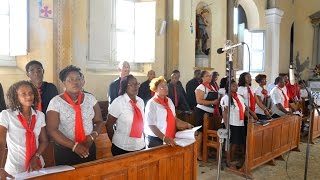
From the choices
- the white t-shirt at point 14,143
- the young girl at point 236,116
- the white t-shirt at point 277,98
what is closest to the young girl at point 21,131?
the white t-shirt at point 14,143

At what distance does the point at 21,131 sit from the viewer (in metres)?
2.16

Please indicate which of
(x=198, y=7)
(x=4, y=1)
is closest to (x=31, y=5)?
(x=4, y=1)

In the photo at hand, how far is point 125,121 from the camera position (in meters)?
2.88

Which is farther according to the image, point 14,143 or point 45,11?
point 45,11

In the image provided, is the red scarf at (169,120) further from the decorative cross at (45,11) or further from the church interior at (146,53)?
the decorative cross at (45,11)

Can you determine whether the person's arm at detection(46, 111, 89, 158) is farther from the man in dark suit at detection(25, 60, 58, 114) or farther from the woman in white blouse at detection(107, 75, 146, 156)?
the man in dark suit at detection(25, 60, 58, 114)

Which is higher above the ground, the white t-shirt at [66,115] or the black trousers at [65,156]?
the white t-shirt at [66,115]

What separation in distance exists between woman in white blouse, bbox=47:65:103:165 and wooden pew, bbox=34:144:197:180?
0.79 ft

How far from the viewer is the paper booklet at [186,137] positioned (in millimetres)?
2906

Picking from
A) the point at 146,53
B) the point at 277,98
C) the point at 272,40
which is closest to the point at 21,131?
the point at 146,53

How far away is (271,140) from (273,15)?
606cm

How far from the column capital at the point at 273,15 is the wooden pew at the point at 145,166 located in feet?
25.9

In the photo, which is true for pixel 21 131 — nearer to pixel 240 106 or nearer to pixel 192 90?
pixel 240 106

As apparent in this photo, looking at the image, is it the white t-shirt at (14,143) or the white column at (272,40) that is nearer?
the white t-shirt at (14,143)
